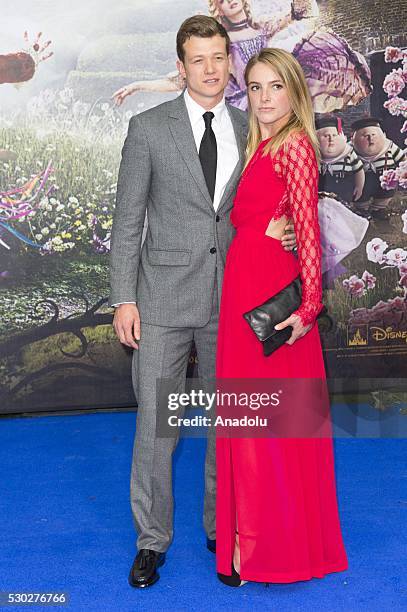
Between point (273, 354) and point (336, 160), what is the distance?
2.47 meters

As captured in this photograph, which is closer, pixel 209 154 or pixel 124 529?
pixel 209 154

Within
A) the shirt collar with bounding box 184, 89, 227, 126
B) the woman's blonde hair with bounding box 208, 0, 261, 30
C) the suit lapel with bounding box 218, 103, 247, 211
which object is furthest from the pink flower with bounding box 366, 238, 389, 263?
the shirt collar with bounding box 184, 89, 227, 126

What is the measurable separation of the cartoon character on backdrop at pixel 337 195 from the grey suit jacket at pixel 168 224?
2189 millimetres

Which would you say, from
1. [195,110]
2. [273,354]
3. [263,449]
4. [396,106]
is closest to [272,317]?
[273,354]

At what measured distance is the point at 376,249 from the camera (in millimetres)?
5020

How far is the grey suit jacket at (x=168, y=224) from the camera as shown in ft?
8.95

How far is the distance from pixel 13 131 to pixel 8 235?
→ 0.54m

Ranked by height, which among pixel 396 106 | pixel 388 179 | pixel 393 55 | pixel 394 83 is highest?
pixel 393 55

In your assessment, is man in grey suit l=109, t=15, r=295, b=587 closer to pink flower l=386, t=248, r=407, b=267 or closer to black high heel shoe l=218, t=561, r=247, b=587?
black high heel shoe l=218, t=561, r=247, b=587

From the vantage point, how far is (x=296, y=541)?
2684 millimetres

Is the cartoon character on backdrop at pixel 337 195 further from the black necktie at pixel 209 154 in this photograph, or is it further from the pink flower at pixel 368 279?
the black necktie at pixel 209 154

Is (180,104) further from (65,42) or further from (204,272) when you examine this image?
(65,42)

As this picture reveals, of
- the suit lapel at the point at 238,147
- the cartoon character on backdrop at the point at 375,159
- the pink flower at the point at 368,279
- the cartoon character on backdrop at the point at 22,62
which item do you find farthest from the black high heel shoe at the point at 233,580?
the cartoon character on backdrop at the point at 22,62

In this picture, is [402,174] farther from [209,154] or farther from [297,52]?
[209,154]
